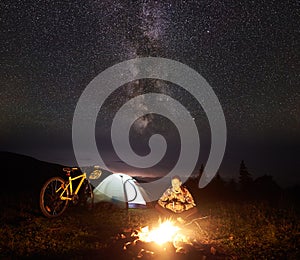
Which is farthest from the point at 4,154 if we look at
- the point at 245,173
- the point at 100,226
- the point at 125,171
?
the point at 100,226

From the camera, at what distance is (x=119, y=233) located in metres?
6.49

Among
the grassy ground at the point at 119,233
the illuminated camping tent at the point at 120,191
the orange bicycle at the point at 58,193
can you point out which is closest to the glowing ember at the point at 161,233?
the grassy ground at the point at 119,233

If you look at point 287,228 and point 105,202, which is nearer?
point 287,228

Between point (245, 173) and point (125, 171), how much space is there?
3771 centimetres

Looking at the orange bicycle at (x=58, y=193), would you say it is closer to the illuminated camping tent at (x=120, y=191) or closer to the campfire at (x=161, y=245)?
the illuminated camping tent at (x=120, y=191)

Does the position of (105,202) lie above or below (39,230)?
above

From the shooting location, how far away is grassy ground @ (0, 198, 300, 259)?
6.29m

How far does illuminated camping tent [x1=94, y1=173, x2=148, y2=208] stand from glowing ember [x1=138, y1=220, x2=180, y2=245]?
5.88 metres

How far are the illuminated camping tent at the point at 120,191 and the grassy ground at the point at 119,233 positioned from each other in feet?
4.13

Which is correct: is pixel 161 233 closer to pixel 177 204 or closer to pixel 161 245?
pixel 161 245

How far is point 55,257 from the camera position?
6094 millimetres

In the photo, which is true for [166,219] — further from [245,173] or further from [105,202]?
[245,173]

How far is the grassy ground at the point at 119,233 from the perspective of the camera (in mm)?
6285

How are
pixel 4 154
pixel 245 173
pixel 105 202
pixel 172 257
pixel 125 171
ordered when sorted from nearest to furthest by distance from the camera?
pixel 172 257, pixel 105 202, pixel 125 171, pixel 245 173, pixel 4 154
